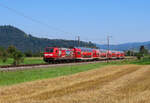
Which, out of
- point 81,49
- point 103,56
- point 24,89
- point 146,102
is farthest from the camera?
point 103,56

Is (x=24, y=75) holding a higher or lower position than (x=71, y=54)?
lower

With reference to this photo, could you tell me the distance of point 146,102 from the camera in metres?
11.9

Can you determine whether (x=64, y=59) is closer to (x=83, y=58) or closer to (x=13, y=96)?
(x=83, y=58)

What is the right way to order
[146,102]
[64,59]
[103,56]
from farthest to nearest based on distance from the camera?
[103,56] → [64,59] → [146,102]

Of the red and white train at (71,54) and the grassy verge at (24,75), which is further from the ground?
the red and white train at (71,54)

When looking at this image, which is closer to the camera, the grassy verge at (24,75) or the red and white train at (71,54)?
the grassy verge at (24,75)

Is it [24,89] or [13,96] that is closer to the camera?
[13,96]

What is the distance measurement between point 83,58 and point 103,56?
19720mm

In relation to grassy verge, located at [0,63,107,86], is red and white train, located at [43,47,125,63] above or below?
above

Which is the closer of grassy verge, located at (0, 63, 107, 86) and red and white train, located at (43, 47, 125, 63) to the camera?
grassy verge, located at (0, 63, 107, 86)

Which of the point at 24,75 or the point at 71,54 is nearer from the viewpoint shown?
the point at 24,75

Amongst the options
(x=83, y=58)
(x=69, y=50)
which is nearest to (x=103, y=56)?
(x=83, y=58)

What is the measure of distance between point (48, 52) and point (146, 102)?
3889cm

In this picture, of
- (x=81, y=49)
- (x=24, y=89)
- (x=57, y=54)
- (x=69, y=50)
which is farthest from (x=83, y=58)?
(x=24, y=89)
